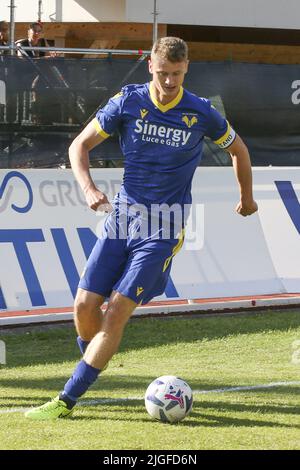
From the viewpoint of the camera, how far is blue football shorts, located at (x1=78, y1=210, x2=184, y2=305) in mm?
7629

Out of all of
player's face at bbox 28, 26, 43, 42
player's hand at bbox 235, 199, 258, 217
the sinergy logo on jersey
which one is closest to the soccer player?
the sinergy logo on jersey

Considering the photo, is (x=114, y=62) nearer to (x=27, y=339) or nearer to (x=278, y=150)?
(x=278, y=150)

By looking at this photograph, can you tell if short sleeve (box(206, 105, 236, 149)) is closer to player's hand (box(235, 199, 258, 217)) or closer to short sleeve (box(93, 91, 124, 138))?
player's hand (box(235, 199, 258, 217))

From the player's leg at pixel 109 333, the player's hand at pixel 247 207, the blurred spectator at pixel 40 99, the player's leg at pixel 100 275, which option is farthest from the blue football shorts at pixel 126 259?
the blurred spectator at pixel 40 99

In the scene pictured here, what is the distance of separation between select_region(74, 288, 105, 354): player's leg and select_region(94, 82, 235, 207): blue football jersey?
2.43 ft

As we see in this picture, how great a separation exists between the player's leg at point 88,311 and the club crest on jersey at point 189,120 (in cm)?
137

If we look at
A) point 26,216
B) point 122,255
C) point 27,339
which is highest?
point 122,255

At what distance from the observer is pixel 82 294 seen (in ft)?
25.4

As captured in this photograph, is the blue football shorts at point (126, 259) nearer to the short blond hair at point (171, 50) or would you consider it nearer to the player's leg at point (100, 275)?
the player's leg at point (100, 275)

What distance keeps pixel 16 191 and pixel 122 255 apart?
4230 millimetres

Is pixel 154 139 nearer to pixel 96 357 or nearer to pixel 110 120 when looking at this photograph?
pixel 110 120

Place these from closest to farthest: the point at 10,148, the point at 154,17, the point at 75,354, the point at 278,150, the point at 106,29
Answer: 1. the point at 75,354
2. the point at 10,148
3. the point at 278,150
4. the point at 154,17
5. the point at 106,29

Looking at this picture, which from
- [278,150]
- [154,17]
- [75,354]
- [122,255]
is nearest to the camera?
[122,255]
